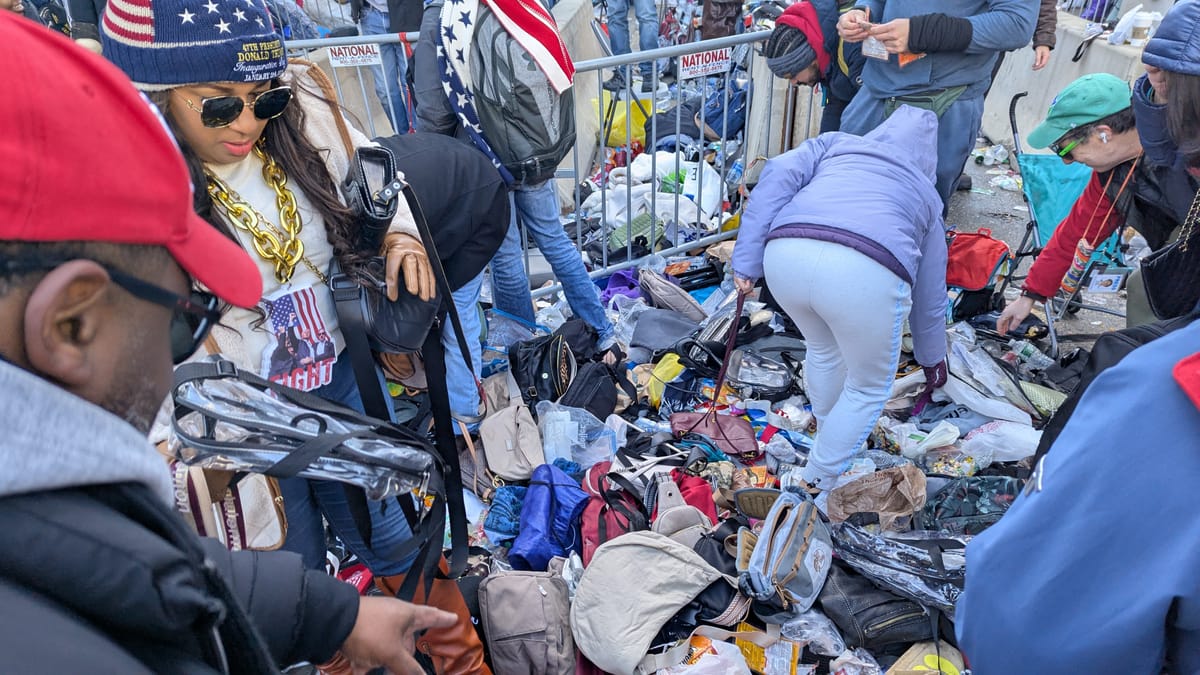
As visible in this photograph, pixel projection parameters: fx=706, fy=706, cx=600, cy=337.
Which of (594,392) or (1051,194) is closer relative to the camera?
(594,392)

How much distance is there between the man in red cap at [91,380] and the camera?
610 mm

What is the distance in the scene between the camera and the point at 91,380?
713mm

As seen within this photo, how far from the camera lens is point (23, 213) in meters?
0.62

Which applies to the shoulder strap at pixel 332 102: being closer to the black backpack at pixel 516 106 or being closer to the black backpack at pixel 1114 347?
the black backpack at pixel 516 106

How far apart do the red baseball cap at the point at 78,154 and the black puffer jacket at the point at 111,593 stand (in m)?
0.26

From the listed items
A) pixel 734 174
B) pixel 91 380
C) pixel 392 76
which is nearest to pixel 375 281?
pixel 91 380

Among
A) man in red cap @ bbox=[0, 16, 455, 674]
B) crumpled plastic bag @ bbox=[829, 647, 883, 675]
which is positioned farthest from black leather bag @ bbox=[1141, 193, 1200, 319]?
man in red cap @ bbox=[0, 16, 455, 674]

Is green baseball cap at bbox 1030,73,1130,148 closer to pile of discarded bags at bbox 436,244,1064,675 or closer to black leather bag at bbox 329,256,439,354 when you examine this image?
pile of discarded bags at bbox 436,244,1064,675

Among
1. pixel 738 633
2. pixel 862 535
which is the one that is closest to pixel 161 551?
pixel 738 633

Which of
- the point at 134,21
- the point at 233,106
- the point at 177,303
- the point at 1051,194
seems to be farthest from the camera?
the point at 1051,194

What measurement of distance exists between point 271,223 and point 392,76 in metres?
3.86

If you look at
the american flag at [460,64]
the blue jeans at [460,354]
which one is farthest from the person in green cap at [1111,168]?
the blue jeans at [460,354]

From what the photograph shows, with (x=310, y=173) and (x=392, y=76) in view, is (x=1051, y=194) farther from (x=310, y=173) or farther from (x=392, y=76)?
(x=392, y=76)

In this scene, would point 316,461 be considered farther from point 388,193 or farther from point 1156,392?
point 1156,392
